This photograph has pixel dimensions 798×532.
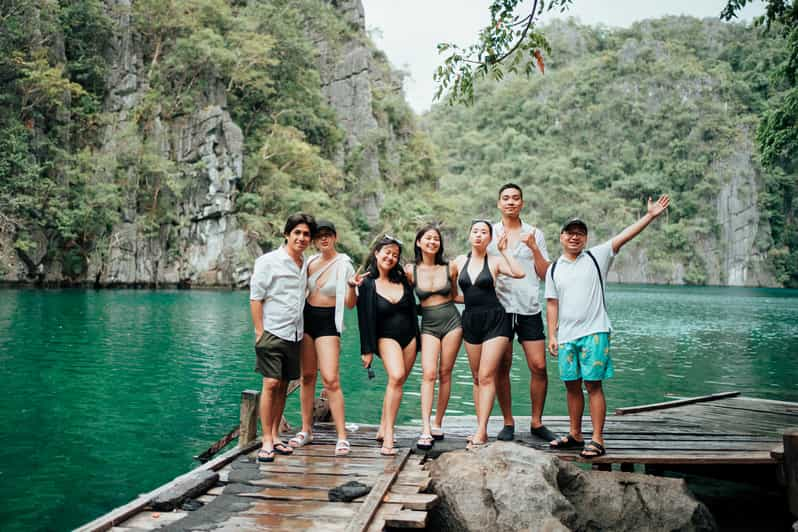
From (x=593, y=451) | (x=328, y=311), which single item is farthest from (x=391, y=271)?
(x=593, y=451)

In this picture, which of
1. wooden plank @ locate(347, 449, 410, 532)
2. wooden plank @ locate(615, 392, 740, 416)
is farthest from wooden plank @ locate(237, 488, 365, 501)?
wooden plank @ locate(615, 392, 740, 416)

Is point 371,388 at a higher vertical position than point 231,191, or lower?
lower

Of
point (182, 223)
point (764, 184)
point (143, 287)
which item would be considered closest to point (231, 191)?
point (182, 223)

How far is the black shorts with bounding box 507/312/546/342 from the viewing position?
16.2 feet

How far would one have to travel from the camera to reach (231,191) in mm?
36781

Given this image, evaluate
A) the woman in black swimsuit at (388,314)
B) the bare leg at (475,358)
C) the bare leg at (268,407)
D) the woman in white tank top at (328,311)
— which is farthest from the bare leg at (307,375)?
the bare leg at (475,358)

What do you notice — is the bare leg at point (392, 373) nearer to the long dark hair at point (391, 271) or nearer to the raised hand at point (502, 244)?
the long dark hair at point (391, 271)

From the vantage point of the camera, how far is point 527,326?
16.2ft

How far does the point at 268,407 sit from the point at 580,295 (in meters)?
2.61

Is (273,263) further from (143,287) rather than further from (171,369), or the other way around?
(143,287)

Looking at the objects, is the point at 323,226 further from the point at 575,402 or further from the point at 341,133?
the point at 341,133

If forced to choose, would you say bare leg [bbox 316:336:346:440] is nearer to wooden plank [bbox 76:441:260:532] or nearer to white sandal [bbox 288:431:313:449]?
white sandal [bbox 288:431:313:449]

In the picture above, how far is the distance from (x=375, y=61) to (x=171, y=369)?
47.1 metres

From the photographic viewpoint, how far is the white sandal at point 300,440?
511cm
